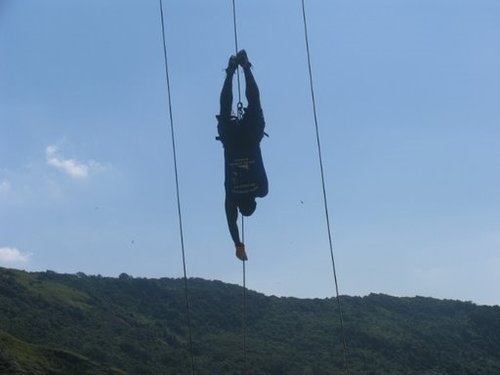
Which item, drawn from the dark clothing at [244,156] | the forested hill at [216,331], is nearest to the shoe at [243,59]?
the dark clothing at [244,156]

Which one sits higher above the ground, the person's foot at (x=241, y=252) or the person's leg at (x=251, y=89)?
the person's leg at (x=251, y=89)

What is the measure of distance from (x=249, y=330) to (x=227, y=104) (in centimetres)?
8393

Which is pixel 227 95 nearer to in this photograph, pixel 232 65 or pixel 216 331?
pixel 232 65

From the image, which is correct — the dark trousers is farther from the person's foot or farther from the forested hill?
the forested hill

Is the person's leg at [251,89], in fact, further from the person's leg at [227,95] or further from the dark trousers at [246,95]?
the person's leg at [227,95]

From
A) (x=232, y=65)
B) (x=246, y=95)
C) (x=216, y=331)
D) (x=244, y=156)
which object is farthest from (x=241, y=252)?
(x=216, y=331)

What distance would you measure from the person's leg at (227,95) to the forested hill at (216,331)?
3922 centimetres

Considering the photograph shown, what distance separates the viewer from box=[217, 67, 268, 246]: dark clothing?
395 inches

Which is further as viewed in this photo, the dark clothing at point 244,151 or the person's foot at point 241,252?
the person's foot at point 241,252

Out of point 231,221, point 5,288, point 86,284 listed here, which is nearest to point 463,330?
point 86,284

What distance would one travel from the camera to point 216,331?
293ft

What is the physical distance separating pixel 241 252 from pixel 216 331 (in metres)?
80.8

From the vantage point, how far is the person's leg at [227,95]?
10.3 m

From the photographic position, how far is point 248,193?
10078 mm
